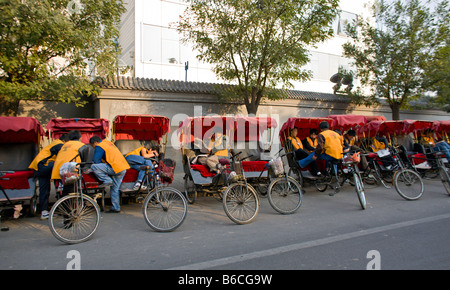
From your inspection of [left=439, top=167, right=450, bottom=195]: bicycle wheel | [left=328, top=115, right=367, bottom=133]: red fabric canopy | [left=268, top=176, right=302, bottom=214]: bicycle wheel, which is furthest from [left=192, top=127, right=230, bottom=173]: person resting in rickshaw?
[left=439, top=167, right=450, bottom=195]: bicycle wheel

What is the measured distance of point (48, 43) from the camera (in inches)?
340

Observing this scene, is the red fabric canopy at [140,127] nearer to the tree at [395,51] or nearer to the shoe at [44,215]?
the shoe at [44,215]

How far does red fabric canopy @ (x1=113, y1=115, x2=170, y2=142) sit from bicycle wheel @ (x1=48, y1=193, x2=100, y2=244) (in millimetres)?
3497

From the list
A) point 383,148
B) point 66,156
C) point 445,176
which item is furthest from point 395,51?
point 66,156

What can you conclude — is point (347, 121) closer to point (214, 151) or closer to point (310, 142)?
point (310, 142)

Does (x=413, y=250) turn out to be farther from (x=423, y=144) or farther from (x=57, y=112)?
(x=57, y=112)

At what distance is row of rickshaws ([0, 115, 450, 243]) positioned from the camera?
5.32m

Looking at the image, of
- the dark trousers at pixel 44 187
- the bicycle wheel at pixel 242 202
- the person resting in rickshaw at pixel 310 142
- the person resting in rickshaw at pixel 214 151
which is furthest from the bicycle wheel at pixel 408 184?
the dark trousers at pixel 44 187

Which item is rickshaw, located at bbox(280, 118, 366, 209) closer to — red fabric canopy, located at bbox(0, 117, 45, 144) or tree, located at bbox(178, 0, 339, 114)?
tree, located at bbox(178, 0, 339, 114)

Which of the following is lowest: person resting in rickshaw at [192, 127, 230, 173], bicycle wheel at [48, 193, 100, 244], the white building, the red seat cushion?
bicycle wheel at [48, 193, 100, 244]

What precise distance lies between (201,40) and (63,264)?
961cm

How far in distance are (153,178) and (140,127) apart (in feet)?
10.3

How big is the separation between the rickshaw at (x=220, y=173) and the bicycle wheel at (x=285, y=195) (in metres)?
0.72

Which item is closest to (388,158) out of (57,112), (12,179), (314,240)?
(314,240)
